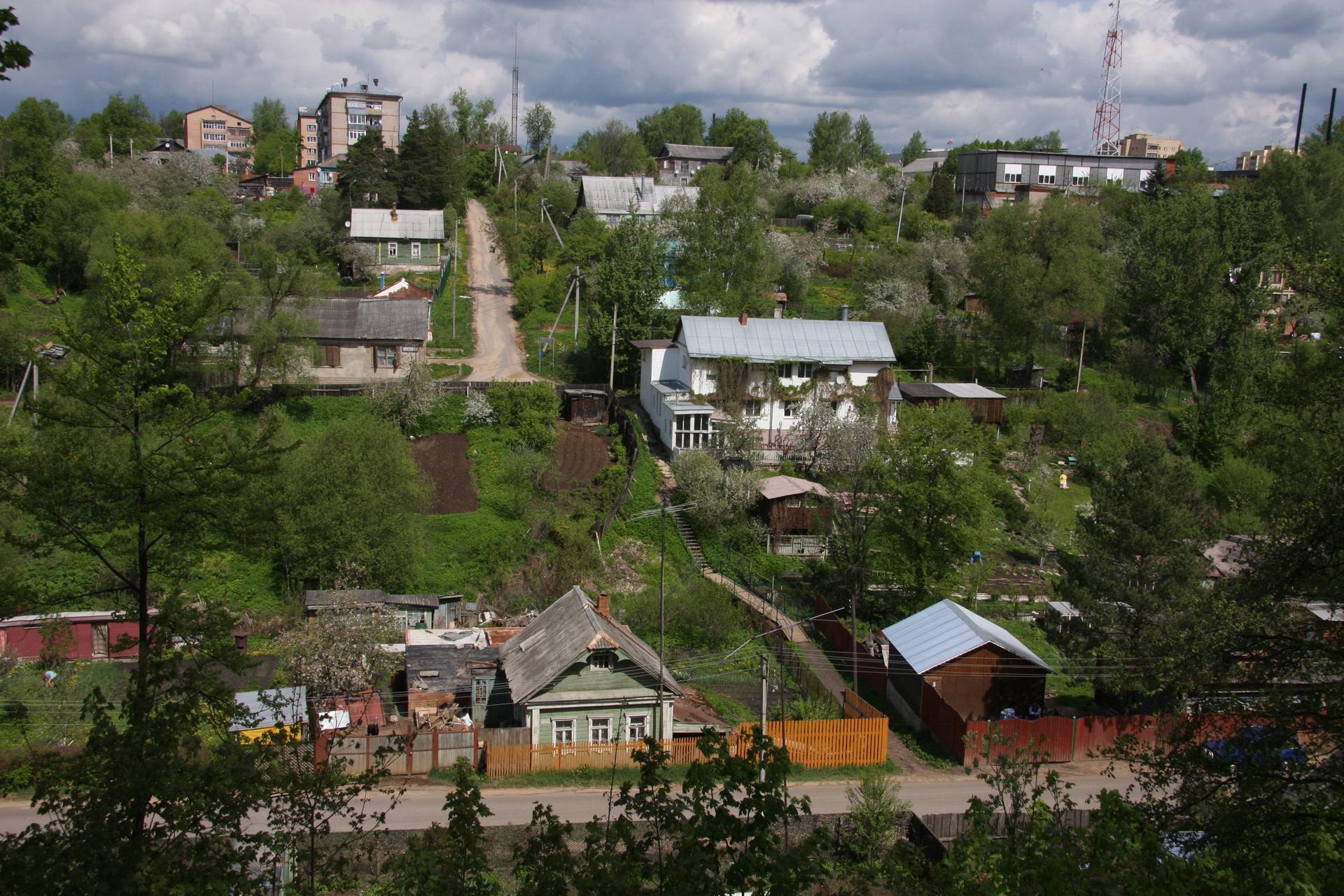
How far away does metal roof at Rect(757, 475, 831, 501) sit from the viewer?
2631 cm

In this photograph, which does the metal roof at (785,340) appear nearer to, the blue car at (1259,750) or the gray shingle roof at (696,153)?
the blue car at (1259,750)

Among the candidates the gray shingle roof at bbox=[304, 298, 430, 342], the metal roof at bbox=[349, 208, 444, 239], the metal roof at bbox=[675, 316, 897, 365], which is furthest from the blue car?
the metal roof at bbox=[349, 208, 444, 239]

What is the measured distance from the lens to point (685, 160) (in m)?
79.2

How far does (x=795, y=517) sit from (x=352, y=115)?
67855 millimetres

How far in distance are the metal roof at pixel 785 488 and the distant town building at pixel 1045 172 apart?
4169 centimetres

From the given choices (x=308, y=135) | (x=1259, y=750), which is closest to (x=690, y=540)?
(x=1259, y=750)

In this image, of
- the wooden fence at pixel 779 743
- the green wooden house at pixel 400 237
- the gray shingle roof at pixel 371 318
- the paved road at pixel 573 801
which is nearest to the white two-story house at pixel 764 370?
the gray shingle roof at pixel 371 318

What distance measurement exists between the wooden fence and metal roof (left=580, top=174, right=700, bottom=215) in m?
42.4

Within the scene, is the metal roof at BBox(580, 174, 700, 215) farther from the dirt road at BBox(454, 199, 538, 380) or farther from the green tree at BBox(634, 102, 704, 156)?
the green tree at BBox(634, 102, 704, 156)

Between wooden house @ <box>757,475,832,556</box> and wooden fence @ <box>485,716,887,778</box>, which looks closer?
wooden fence @ <box>485,716,887,778</box>

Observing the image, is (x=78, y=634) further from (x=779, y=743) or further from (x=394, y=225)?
(x=394, y=225)

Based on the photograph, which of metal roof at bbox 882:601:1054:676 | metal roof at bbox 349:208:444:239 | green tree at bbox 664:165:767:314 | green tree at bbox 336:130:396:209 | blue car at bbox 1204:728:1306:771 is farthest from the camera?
green tree at bbox 336:130:396:209

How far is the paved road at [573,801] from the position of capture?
1446cm

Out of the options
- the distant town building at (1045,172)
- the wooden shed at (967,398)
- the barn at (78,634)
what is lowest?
the barn at (78,634)
